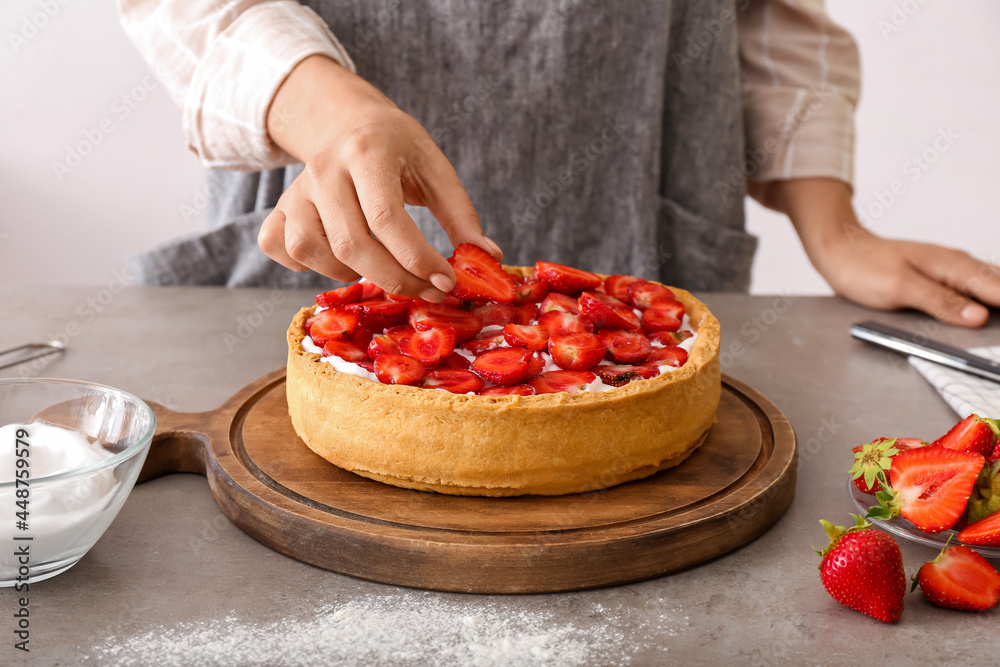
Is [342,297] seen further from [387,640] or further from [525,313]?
[387,640]

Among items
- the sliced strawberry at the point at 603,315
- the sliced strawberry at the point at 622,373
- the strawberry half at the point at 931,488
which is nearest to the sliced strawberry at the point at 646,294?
the sliced strawberry at the point at 603,315

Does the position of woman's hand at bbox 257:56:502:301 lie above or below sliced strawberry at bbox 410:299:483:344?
above

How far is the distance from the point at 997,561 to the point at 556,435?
2.33 ft

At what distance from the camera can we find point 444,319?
161cm

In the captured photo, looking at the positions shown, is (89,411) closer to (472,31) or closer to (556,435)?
(556,435)

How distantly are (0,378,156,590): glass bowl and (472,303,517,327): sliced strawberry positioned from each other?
25.9 inches

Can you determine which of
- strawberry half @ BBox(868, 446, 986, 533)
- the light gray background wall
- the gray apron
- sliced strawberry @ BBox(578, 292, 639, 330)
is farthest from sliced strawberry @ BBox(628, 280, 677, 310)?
the light gray background wall

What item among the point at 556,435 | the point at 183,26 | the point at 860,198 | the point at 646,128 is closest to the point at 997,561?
the point at 556,435

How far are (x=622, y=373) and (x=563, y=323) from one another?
17 cm

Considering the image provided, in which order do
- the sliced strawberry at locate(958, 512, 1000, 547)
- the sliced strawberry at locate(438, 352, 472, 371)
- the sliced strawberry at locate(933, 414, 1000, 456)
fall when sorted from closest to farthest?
the sliced strawberry at locate(958, 512, 1000, 547) → the sliced strawberry at locate(933, 414, 1000, 456) → the sliced strawberry at locate(438, 352, 472, 371)

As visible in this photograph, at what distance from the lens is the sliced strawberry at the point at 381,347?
157 centimetres

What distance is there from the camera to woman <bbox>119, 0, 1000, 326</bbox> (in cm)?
212

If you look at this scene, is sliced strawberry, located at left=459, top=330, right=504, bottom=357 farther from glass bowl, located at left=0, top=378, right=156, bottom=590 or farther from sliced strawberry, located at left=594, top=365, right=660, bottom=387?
→ glass bowl, located at left=0, top=378, right=156, bottom=590

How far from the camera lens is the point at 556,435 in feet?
4.59
